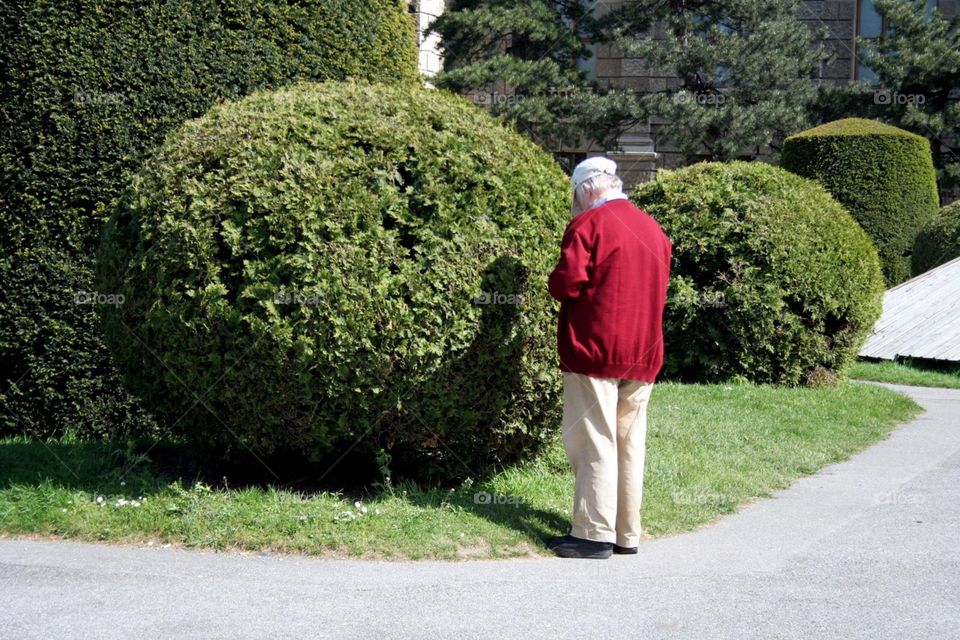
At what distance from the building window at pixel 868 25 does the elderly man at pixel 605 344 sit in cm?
2522

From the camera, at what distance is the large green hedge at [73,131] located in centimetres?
697

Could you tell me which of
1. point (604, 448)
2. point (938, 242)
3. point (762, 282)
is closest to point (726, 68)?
point (938, 242)

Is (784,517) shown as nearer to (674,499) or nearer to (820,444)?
(674,499)

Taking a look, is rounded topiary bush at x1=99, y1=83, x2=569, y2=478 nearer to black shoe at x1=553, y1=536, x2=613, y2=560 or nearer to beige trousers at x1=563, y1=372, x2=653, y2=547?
beige trousers at x1=563, y1=372, x2=653, y2=547

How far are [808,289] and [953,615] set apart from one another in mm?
6106

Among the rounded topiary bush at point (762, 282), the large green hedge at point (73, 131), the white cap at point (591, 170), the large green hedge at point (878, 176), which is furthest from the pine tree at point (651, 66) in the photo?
the white cap at point (591, 170)

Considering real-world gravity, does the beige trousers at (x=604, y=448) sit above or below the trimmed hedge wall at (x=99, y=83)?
below

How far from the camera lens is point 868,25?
2819cm

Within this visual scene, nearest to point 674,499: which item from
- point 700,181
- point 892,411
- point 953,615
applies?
point 953,615

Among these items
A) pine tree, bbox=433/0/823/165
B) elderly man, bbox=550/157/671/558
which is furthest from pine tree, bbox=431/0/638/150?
elderly man, bbox=550/157/671/558

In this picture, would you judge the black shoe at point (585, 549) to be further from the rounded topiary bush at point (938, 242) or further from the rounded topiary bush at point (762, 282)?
the rounded topiary bush at point (938, 242)

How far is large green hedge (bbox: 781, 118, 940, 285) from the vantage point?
18500 mm

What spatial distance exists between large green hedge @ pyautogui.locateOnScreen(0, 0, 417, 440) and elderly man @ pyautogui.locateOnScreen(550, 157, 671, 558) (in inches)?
140

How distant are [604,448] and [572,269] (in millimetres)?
925
